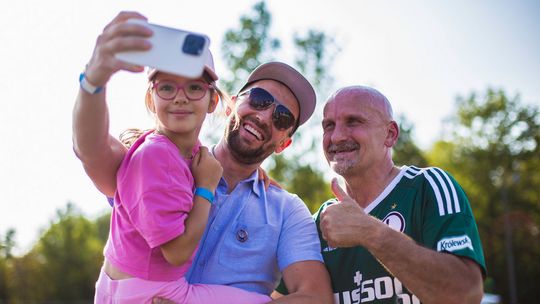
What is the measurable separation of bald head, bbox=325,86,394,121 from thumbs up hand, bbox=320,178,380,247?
1.10m

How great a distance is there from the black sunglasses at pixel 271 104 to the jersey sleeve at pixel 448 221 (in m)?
1.13

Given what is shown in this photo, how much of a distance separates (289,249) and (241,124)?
1053 mm

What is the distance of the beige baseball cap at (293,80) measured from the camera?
13.8 feet

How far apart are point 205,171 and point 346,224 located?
1014 millimetres

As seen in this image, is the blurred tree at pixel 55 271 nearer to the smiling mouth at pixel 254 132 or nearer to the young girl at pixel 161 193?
the smiling mouth at pixel 254 132

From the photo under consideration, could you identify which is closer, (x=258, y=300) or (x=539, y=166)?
(x=258, y=300)

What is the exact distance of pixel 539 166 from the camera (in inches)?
1470

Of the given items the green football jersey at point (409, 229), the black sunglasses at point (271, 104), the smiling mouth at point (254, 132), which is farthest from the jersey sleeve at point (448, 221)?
the smiling mouth at point (254, 132)

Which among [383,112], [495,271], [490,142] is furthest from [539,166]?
[383,112]

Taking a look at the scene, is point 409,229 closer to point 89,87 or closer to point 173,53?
point 173,53

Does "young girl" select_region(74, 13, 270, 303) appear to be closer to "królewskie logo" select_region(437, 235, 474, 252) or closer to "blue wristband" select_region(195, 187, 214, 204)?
"blue wristband" select_region(195, 187, 214, 204)

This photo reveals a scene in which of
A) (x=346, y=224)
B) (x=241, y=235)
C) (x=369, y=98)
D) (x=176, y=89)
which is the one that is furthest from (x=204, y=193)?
(x=369, y=98)

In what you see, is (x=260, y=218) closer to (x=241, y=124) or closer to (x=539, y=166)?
(x=241, y=124)

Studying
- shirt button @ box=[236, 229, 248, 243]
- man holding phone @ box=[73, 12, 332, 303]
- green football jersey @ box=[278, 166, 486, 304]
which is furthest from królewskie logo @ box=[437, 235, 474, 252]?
shirt button @ box=[236, 229, 248, 243]
